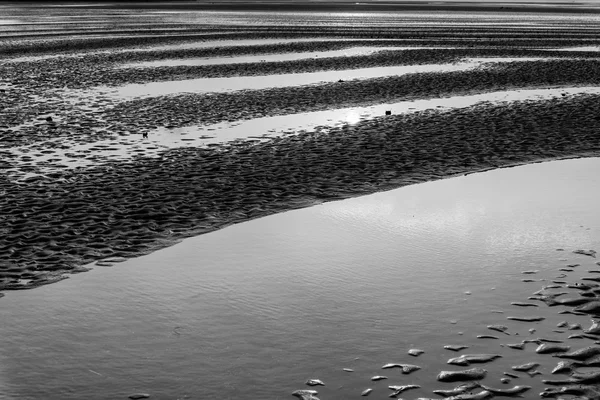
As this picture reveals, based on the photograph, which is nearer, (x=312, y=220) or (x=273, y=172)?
(x=312, y=220)

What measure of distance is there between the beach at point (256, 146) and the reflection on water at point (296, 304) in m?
0.10

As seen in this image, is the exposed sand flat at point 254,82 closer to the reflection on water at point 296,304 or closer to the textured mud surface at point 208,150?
the textured mud surface at point 208,150

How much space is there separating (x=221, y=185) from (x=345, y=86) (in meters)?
16.9

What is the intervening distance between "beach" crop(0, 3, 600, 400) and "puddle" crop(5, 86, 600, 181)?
76 mm

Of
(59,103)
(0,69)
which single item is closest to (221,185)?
(59,103)

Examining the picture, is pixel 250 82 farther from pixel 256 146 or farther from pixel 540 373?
pixel 540 373

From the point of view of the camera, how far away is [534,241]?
12.4 metres

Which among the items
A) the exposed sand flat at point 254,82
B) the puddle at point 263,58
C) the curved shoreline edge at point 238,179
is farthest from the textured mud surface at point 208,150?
the puddle at point 263,58

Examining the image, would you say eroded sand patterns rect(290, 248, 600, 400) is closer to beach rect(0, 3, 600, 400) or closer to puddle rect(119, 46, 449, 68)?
beach rect(0, 3, 600, 400)

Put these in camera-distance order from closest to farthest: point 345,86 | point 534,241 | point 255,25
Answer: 1. point 534,241
2. point 345,86
3. point 255,25

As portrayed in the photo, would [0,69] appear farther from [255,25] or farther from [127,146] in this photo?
[255,25]

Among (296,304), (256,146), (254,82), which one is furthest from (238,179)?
(254,82)

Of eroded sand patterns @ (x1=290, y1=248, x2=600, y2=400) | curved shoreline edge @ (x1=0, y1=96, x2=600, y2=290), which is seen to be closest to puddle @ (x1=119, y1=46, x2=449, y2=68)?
curved shoreline edge @ (x1=0, y1=96, x2=600, y2=290)

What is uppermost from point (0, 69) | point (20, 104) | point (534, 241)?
point (0, 69)
